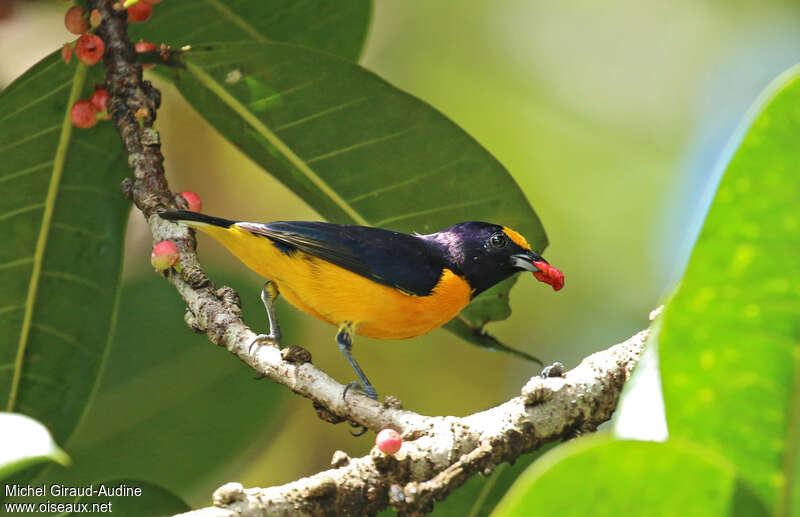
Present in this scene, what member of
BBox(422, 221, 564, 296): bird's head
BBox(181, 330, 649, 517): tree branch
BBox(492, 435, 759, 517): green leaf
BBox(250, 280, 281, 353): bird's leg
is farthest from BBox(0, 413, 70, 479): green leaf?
BBox(422, 221, 564, 296): bird's head

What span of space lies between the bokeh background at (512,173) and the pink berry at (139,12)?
59cm

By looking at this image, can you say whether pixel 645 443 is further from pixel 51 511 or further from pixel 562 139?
pixel 562 139

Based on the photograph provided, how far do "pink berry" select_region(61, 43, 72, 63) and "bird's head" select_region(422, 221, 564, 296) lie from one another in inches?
63.5

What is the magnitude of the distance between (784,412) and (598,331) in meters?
4.62

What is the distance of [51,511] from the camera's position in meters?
2.67

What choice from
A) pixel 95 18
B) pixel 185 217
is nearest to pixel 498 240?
pixel 185 217

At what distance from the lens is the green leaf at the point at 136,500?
241 centimetres

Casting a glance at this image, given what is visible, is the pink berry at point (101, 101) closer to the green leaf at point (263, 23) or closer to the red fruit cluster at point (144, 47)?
the red fruit cluster at point (144, 47)

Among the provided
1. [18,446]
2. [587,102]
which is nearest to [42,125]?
[18,446]

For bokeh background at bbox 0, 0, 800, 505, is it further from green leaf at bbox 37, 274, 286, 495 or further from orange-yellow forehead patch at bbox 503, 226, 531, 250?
orange-yellow forehead patch at bbox 503, 226, 531, 250

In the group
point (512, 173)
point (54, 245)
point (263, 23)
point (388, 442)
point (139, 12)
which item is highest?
point (512, 173)

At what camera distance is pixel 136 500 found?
244 cm

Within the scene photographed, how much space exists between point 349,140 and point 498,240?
3.25 ft

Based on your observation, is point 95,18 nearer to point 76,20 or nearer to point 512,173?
point 76,20
